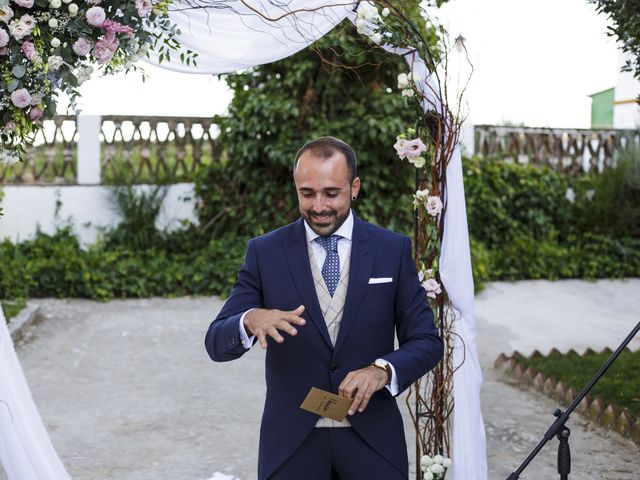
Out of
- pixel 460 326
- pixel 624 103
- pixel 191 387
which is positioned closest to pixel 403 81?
pixel 460 326

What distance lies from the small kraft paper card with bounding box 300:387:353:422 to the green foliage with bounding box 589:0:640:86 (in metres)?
3.76

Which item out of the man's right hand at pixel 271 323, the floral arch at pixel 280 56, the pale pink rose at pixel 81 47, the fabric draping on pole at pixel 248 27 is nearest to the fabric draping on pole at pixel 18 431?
the floral arch at pixel 280 56

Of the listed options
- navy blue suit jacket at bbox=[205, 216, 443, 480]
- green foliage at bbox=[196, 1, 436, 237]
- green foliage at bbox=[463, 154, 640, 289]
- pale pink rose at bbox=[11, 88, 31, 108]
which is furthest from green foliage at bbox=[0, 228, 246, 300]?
navy blue suit jacket at bbox=[205, 216, 443, 480]

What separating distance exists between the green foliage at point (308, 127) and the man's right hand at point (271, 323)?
321 inches

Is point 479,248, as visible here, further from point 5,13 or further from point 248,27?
point 5,13

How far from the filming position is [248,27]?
4.47m

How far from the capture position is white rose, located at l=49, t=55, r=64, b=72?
3.66m

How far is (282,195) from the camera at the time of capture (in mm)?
11398

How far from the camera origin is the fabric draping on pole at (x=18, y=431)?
3.53 meters

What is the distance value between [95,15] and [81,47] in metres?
0.17

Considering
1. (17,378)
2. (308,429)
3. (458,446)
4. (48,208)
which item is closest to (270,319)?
(308,429)

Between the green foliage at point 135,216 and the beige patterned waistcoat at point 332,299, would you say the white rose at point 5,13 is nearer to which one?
the beige patterned waistcoat at point 332,299

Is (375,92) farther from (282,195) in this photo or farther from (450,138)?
(450,138)

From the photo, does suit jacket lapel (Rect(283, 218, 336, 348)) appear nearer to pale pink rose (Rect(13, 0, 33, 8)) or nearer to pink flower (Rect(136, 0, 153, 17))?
pink flower (Rect(136, 0, 153, 17))
